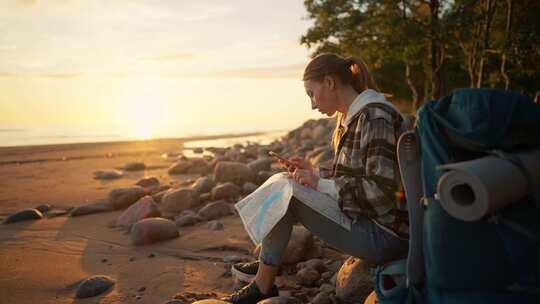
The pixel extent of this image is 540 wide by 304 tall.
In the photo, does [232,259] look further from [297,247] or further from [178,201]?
[178,201]

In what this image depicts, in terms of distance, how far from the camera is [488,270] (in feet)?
6.26

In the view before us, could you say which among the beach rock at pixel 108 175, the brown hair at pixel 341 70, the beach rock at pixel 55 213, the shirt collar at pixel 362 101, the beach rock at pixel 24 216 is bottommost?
the beach rock at pixel 55 213

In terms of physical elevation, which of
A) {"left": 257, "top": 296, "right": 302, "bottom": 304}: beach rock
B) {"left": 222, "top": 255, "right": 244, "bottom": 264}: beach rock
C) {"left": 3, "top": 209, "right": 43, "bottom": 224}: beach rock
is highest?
{"left": 3, "top": 209, "right": 43, "bottom": 224}: beach rock

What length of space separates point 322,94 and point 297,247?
1.71 metres

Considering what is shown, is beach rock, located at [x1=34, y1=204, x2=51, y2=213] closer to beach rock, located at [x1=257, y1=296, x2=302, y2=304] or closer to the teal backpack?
beach rock, located at [x1=257, y1=296, x2=302, y2=304]

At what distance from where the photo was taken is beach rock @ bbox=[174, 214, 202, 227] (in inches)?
236

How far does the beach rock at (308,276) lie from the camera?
381 cm

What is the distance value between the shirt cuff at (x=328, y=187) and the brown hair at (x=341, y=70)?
2.31 feet

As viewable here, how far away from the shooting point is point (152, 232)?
17.3ft

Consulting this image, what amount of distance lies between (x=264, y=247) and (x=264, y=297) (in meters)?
0.38

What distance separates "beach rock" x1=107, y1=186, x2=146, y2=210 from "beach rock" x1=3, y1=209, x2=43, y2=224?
1.03m

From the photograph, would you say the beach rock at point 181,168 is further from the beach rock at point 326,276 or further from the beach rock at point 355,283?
the beach rock at point 355,283

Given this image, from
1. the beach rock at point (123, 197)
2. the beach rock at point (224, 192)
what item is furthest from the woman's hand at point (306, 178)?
the beach rock at point (123, 197)

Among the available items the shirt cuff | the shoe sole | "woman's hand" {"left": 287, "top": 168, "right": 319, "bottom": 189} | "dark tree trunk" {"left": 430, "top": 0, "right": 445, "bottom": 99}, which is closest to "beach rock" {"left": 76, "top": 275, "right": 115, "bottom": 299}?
the shoe sole
